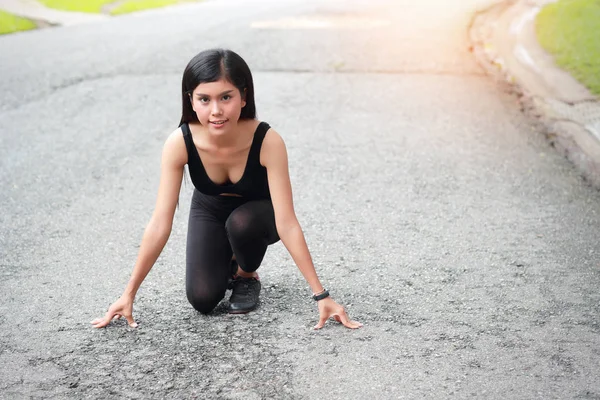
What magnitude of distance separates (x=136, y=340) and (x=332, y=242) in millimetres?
1614

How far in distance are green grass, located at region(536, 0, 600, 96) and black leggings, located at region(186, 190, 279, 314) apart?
219 inches

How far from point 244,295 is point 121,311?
1.99 ft

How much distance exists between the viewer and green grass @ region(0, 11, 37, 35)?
12.7 m

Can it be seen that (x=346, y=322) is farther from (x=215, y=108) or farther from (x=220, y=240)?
(x=215, y=108)

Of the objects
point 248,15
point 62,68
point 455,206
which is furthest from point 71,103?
point 248,15

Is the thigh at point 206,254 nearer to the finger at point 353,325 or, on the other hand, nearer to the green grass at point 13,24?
the finger at point 353,325

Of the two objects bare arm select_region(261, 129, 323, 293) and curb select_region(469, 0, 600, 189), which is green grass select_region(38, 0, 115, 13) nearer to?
curb select_region(469, 0, 600, 189)

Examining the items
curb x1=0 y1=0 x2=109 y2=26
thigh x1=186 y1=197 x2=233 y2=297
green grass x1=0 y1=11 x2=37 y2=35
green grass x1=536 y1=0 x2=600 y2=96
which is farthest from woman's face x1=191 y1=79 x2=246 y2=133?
curb x1=0 y1=0 x2=109 y2=26

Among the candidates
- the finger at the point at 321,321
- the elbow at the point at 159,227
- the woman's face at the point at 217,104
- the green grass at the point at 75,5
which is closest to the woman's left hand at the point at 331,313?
the finger at the point at 321,321

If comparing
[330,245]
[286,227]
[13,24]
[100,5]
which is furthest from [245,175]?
[100,5]

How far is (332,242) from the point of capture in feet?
15.3

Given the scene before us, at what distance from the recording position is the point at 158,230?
3.41 m

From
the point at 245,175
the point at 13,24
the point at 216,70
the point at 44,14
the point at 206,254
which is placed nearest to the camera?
the point at 216,70

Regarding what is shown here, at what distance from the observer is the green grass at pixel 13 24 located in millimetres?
12672
